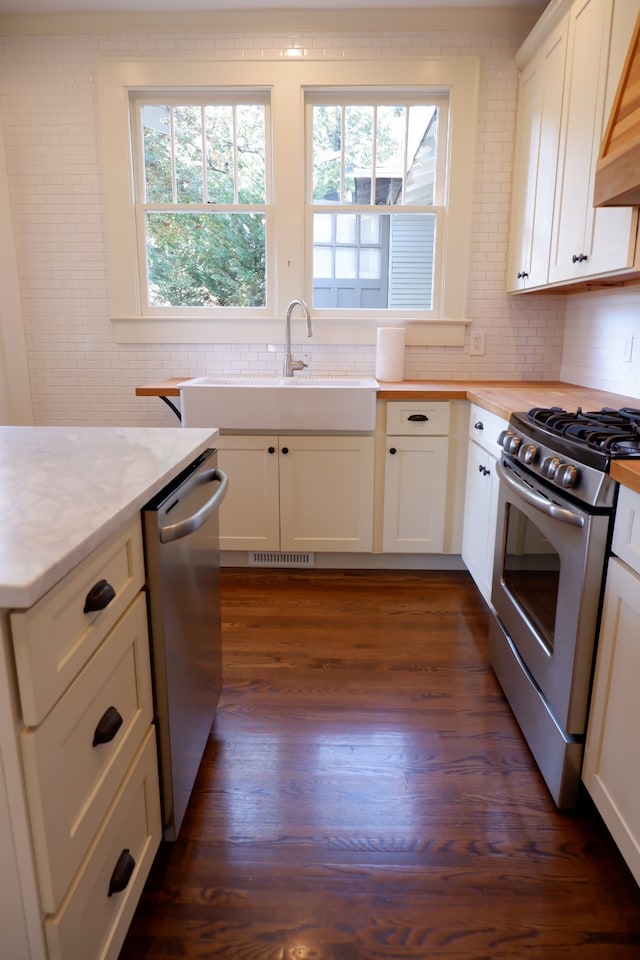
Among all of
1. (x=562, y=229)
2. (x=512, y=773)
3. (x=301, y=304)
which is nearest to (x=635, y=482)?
(x=512, y=773)

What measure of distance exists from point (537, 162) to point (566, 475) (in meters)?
1.91

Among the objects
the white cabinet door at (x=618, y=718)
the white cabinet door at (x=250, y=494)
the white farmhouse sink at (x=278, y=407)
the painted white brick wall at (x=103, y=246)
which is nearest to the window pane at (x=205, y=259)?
the painted white brick wall at (x=103, y=246)

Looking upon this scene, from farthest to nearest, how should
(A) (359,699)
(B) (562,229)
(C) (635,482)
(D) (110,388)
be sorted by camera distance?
(D) (110,388) < (B) (562,229) < (A) (359,699) < (C) (635,482)

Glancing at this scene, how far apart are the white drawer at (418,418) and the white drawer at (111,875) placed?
1877mm

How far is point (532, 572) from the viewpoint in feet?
5.80

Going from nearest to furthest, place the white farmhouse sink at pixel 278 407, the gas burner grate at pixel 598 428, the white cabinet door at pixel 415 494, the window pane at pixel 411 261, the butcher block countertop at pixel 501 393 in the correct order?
1. the gas burner grate at pixel 598 428
2. the butcher block countertop at pixel 501 393
3. the white farmhouse sink at pixel 278 407
4. the white cabinet door at pixel 415 494
5. the window pane at pixel 411 261

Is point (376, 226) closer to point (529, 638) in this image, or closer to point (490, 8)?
point (490, 8)

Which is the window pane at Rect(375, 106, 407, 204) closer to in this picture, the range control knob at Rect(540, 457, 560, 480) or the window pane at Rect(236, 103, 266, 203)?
the window pane at Rect(236, 103, 266, 203)

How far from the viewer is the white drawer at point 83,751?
30.5 inches

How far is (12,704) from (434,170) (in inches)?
126

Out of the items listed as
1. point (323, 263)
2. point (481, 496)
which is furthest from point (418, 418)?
point (323, 263)

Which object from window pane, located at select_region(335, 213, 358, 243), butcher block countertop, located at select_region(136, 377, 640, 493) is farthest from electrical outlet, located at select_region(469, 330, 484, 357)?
window pane, located at select_region(335, 213, 358, 243)

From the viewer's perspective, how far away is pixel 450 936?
1.20 m

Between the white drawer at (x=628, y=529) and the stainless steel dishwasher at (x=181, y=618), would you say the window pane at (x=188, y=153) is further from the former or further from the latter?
the white drawer at (x=628, y=529)
